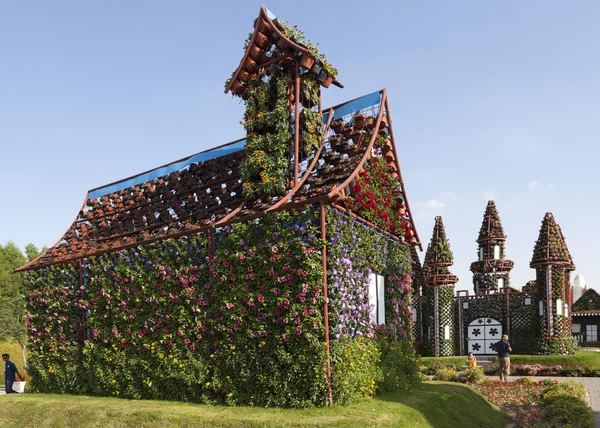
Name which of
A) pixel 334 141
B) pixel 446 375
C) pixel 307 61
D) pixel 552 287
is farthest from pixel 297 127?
pixel 552 287

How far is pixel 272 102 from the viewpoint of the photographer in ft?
44.4

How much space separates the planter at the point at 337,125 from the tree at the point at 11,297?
2873 centimetres

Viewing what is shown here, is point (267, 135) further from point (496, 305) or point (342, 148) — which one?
point (496, 305)

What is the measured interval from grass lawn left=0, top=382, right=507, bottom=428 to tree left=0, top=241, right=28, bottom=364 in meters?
23.5

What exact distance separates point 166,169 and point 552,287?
75.3 feet

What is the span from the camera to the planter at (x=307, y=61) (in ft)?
42.8

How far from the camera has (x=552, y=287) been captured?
30234 mm

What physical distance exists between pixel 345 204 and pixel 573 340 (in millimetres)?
23541

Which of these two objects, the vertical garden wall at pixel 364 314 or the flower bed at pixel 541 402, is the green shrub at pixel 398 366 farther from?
the flower bed at pixel 541 402

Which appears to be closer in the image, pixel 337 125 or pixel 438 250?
pixel 337 125

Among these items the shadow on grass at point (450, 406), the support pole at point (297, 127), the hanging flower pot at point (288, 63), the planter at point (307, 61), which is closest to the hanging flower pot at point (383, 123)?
the planter at point (307, 61)

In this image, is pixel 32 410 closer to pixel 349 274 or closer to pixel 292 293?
pixel 292 293

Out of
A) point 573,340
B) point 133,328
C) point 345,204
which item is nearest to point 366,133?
point 345,204

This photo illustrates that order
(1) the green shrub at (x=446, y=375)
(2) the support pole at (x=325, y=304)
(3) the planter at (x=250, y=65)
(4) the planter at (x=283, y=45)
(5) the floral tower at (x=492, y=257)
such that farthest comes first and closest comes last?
(5) the floral tower at (x=492, y=257) → (1) the green shrub at (x=446, y=375) → (3) the planter at (x=250, y=65) → (4) the planter at (x=283, y=45) → (2) the support pole at (x=325, y=304)
